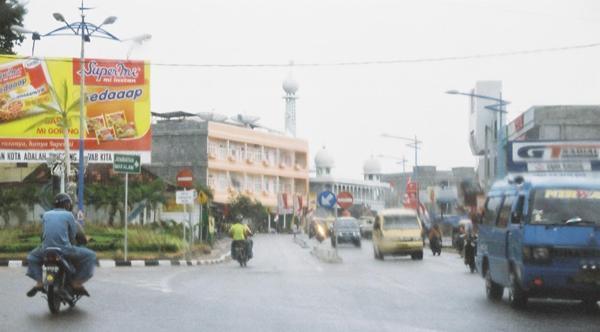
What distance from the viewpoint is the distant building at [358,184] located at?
472ft

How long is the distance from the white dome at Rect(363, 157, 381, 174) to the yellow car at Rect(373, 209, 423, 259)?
12305 cm

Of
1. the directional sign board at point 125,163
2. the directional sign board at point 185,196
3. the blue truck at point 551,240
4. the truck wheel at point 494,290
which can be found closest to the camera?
the blue truck at point 551,240

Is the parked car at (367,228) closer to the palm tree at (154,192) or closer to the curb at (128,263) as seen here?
the palm tree at (154,192)

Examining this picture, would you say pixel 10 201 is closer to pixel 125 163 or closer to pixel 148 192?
pixel 148 192

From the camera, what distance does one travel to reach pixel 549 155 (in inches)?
922

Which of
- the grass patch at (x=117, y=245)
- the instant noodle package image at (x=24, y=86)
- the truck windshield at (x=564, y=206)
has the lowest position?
the grass patch at (x=117, y=245)

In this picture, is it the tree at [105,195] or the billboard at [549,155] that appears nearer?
the billboard at [549,155]

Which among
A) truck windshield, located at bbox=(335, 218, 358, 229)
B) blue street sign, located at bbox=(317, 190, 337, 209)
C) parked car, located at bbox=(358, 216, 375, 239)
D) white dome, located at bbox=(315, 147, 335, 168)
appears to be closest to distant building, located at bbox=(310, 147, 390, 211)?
white dome, located at bbox=(315, 147, 335, 168)

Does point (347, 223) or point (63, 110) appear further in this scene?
point (347, 223)

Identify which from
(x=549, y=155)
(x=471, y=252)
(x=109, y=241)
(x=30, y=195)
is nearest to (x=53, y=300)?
(x=549, y=155)

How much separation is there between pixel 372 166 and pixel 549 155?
14145 centimetres

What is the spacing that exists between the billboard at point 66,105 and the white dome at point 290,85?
85.3 metres

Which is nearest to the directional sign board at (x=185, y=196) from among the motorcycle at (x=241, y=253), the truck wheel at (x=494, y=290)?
the motorcycle at (x=241, y=253)

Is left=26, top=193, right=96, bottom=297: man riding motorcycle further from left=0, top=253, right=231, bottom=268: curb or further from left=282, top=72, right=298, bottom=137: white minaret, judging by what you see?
left=282, top=72, right=298, bottom=137: white minaret
